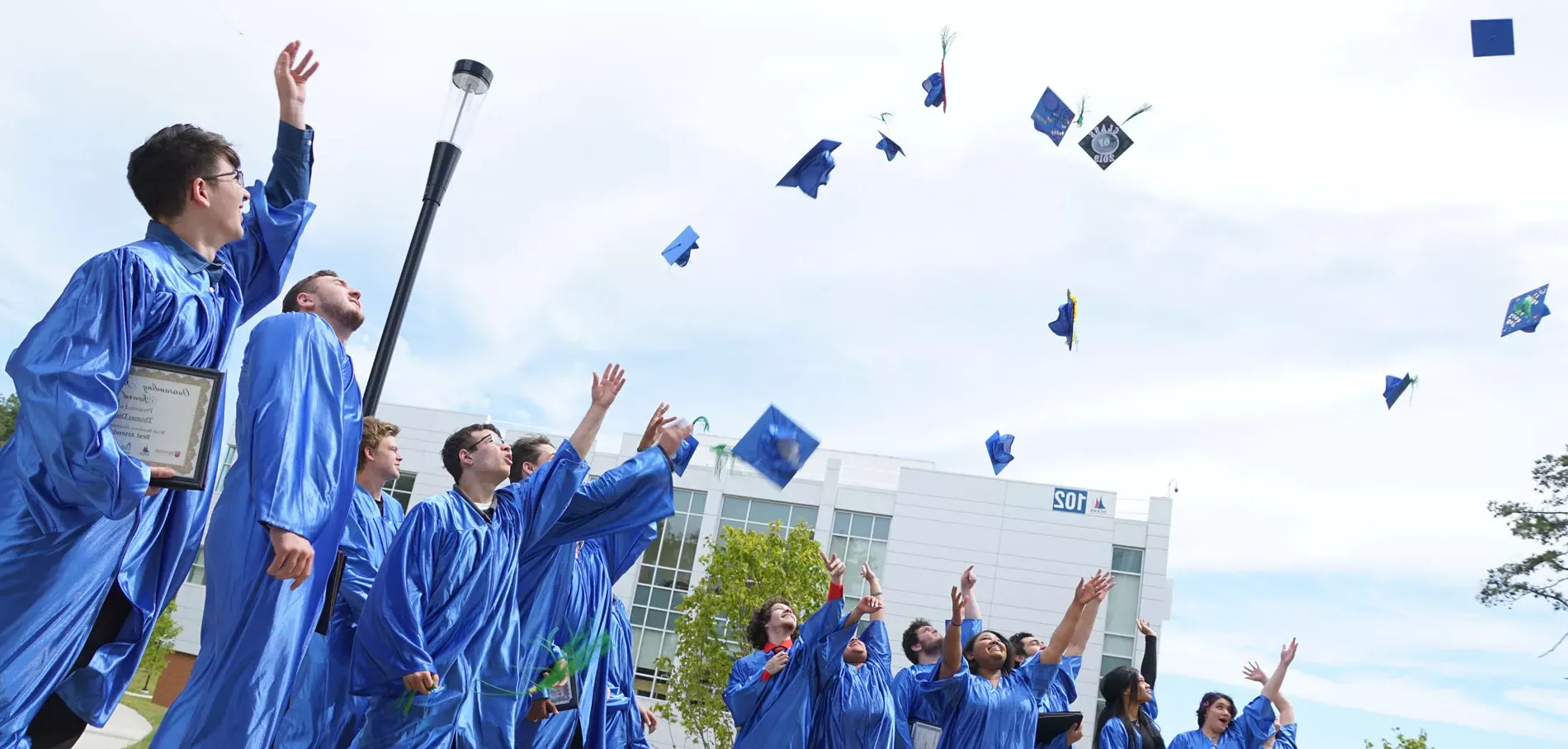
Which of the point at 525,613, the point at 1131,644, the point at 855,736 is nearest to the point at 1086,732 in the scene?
the point at 1131,644

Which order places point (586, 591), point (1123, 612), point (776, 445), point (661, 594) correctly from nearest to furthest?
1. point (586, 591)
2. point (776, 445)
3. point (1123, 612)
4. point (661, 594)

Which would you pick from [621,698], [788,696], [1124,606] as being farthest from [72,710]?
[1124,606]

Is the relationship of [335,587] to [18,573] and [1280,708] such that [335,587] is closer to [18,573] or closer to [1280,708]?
[18,573]

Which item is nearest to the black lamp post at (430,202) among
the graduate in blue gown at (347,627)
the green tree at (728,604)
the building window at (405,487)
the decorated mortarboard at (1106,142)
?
the graduate in blue gown at (347,627)

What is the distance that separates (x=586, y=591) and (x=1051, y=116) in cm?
707

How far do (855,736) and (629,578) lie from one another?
3437cm

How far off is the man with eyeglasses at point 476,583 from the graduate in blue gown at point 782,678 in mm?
2084

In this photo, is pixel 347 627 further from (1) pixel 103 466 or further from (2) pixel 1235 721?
(2) pixel 1235 721

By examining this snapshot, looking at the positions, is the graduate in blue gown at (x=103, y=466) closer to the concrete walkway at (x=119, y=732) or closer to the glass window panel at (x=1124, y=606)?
the concrete walkway at (x=119, y=732)

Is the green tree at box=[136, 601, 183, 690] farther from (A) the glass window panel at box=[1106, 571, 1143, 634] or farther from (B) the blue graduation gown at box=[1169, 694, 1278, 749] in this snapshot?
(B) the blue graduation gown at box=[1169, 694, 1278, 749]

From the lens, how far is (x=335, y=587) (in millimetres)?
5176

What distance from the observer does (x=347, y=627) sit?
532 centimetres

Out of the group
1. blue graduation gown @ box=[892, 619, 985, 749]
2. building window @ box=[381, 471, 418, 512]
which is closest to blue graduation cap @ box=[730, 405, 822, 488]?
blue graduation gown @ box=[892, 619, 985, 749]

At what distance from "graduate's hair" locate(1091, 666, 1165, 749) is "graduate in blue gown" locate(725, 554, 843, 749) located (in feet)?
6.40
